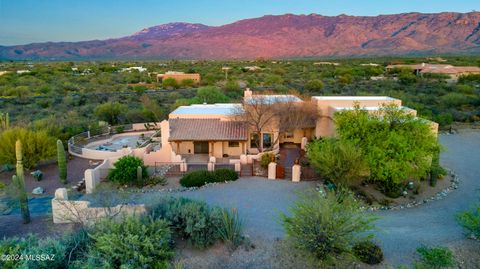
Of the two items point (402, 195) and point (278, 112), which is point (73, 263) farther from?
point (278, 112)

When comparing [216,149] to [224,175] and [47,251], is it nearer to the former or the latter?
[224,175]

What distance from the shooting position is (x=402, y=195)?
58.9 feet

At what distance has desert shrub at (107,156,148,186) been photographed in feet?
61.9

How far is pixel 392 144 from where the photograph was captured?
1734 cm

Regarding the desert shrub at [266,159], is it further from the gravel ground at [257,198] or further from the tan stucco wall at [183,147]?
the tan stucco wall at [183,147]

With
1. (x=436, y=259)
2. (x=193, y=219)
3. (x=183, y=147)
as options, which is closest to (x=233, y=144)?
(x=183, y=147)

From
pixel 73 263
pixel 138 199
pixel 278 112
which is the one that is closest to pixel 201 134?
pixel 278 112

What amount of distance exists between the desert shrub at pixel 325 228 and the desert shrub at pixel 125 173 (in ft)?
34.3

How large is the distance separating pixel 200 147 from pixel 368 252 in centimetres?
1503

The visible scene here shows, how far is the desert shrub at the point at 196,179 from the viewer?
18703 millimetres

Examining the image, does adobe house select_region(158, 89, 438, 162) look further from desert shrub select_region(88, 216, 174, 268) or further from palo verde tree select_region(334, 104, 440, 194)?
desert shrub select_region(88, 216, 174, 268)

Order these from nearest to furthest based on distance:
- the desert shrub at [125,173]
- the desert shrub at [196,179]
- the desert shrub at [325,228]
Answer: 1. the desert shrub at [325,228]
2. the desert shrub at [196,179]
3. the desert shrub at [125,173]

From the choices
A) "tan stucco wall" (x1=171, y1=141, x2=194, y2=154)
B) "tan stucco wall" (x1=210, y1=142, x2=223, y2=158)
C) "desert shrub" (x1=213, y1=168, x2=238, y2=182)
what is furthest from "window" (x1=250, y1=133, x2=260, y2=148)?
"desert shrub" (x1=213, y1=168, x2=238, y2=182)

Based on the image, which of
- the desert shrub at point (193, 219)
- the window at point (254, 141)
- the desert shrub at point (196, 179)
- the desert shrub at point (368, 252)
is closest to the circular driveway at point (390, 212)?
the desert shrub at point (368, 252)
